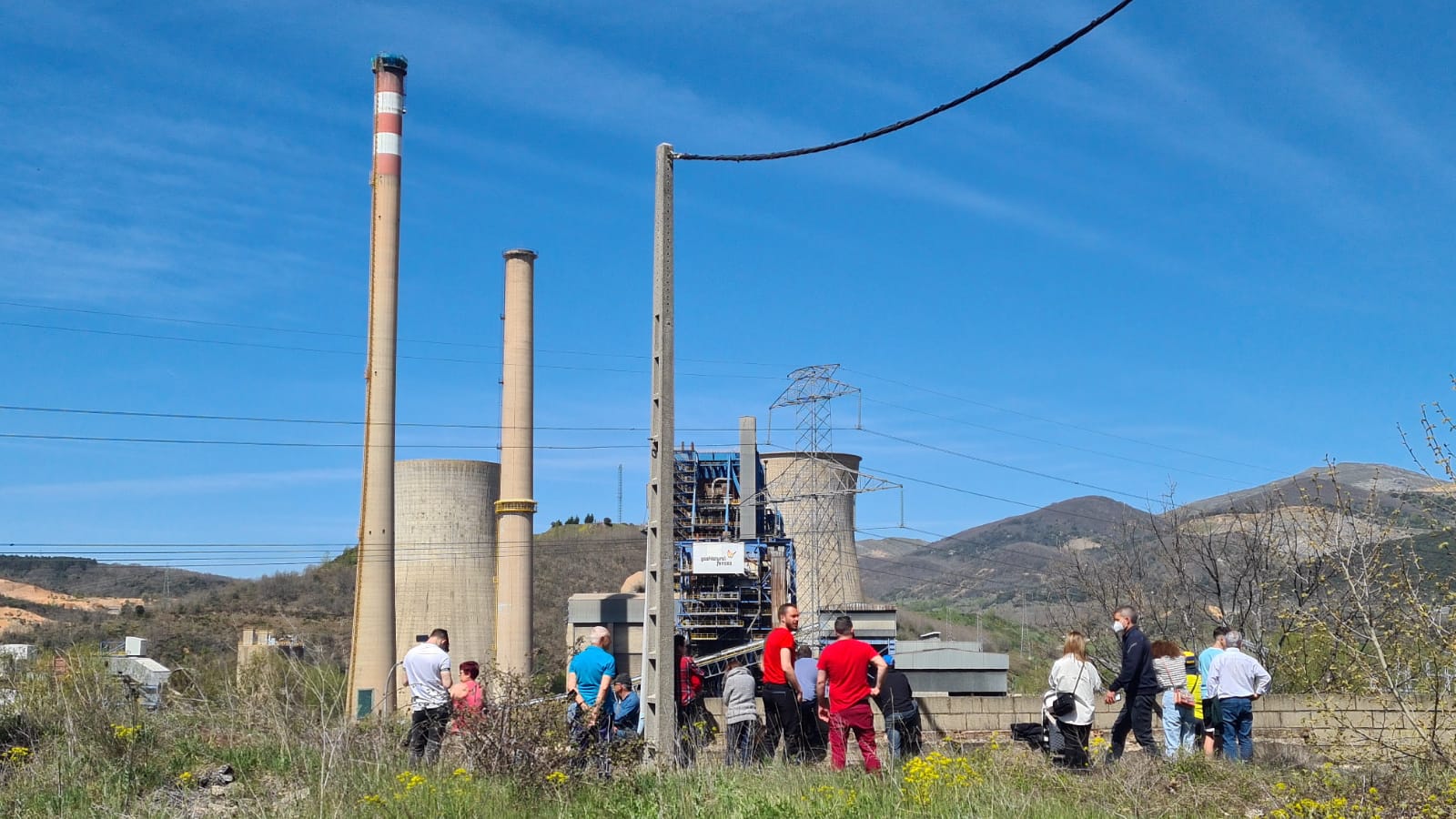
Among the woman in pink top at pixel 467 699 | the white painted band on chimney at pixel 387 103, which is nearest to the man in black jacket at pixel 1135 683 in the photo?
the woman in pink top at pixel 467 699

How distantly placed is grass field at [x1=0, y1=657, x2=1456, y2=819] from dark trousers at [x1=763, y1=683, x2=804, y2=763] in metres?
1.47

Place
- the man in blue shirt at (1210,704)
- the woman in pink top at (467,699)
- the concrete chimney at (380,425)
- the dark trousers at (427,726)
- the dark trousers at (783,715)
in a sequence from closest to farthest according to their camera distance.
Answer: the woman in pink top at (467,699) < the dark trousers at (427,726) < the dark trousers at (783,715) < the man in blue shirt at (1210,704) < the concrete chimney at (380,425)

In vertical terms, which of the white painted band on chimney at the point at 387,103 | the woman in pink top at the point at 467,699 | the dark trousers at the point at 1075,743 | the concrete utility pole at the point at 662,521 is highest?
the white painted band on chimney at the point at 387,103

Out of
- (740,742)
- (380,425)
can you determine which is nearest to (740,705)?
(740,742)

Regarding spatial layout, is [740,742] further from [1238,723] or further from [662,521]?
[1238,723]

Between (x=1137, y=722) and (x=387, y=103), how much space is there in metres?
31.9

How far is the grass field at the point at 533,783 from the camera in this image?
23.1ft

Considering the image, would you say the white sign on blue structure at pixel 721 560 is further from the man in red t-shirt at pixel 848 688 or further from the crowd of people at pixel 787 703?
the man in red t-shirt at pixel 848 688

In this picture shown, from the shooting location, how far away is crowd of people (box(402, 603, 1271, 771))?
32.0 feet

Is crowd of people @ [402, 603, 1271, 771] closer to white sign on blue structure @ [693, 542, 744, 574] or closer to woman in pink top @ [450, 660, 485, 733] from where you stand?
woman in pink top @ [450, 660, 485, 733]

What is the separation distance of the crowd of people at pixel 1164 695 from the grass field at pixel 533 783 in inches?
24.2

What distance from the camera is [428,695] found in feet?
33.3

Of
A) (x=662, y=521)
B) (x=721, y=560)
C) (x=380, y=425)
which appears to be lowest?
(x=662, y=521)

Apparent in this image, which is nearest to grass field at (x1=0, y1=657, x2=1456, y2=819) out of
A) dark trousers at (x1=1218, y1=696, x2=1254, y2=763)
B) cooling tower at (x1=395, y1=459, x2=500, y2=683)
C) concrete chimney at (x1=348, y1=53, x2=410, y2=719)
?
dark trousers at (x1=1218, y1=696, x2=1254, y2=763)
